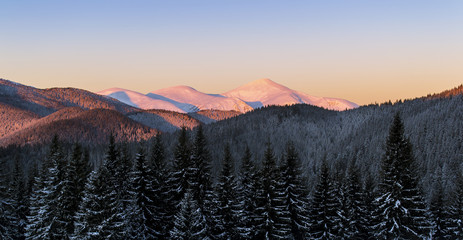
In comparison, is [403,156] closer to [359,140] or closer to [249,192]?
[249,192]

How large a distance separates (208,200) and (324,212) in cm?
1310

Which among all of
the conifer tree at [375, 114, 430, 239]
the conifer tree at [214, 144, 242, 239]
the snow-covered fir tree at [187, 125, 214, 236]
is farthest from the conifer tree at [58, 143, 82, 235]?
the conifer tree at [375, 114, 430, 239]

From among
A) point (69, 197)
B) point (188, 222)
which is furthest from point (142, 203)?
point (69, 197)

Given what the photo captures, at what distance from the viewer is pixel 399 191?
32844mm

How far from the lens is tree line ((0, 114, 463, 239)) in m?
32.9

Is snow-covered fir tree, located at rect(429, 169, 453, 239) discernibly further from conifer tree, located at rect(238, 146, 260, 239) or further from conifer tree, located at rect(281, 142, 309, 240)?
conifer tree, located at rect(238, 146, 260, 239)

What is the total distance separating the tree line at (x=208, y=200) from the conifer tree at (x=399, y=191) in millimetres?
89

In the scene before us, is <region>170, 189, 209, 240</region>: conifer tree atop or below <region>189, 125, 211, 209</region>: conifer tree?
below

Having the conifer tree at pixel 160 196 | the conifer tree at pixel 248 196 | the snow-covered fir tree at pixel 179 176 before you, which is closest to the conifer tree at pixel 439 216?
the conifer tree at pixel 248 196

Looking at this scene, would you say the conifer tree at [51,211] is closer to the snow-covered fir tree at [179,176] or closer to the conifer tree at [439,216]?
the snow-covered fir tree at [179,176]

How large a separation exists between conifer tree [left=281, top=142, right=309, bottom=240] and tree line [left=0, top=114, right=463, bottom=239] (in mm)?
105

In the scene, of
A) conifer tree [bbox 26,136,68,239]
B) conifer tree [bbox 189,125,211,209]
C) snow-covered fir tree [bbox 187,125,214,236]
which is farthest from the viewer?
conifer tree [bbox 189,125,211,209]

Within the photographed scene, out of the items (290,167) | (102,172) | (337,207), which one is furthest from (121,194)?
(337,207)

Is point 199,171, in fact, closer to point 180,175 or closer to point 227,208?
point 180,175
